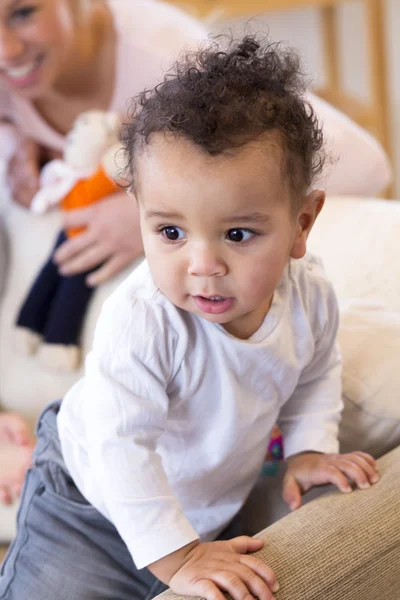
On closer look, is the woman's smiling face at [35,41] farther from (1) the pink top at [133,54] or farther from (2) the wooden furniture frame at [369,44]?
(2) the wooden furniture frame at [369,44]

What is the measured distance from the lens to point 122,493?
2.49 ft

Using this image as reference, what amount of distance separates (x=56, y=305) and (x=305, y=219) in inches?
26.7

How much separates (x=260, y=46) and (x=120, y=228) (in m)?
0.64

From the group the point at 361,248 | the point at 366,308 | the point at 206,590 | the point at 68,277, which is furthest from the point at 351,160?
the point at 206,590

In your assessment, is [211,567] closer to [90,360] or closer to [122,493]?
[122,493]

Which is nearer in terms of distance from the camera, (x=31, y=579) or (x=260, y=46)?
(x=260, y=46)

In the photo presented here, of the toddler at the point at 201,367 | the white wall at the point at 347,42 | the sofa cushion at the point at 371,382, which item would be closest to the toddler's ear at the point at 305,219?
the toddler at the point at 201,367

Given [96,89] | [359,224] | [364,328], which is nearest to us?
[364,328]

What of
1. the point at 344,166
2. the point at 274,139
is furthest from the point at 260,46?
the point at 344,166

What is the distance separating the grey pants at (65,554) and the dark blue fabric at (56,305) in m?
0.42

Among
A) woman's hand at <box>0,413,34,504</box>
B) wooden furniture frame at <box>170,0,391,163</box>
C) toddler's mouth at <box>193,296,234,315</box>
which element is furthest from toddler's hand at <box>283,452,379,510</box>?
wooden furniture frame at <box>170,0,391,163</box>

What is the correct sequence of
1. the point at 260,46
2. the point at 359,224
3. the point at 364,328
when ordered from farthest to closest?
the point at 359,224, the point at 364,328, the point at 260,46

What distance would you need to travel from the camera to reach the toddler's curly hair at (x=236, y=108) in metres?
0.68

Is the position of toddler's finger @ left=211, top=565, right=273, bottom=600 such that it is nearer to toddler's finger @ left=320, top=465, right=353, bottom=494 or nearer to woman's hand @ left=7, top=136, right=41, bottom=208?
toddler's finger @ left=320, top=465, right=353, bottom=494
